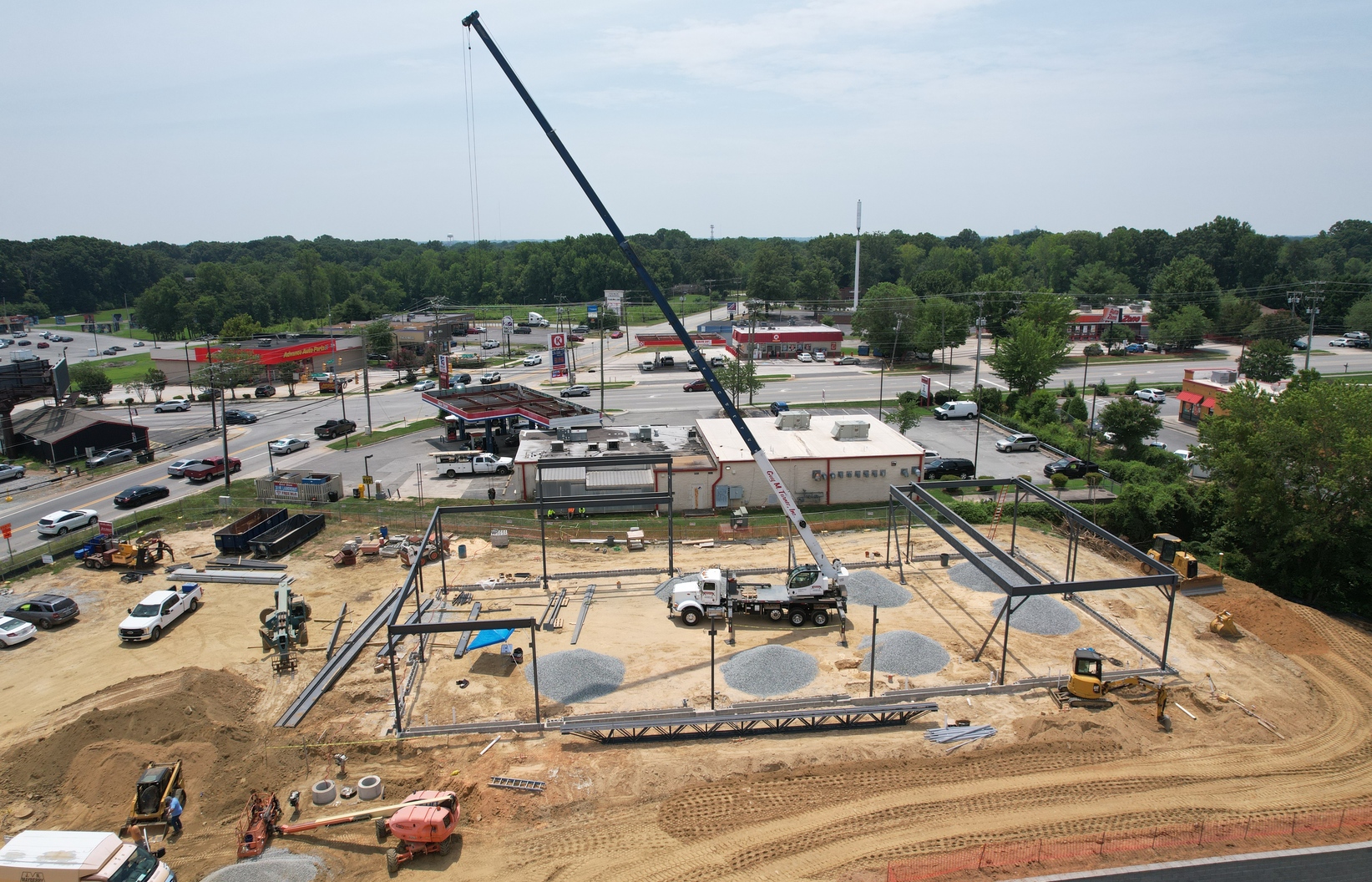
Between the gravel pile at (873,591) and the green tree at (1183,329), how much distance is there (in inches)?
2808

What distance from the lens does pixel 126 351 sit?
349ft

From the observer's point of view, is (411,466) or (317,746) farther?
(411,466)

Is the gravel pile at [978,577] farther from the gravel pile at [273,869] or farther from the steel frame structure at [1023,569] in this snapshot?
the gravel pile at [273,869]

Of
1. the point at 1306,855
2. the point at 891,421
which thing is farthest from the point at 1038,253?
the point at 1306,855

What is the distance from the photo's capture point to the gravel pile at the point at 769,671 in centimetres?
2241

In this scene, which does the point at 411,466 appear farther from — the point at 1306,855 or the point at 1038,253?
the point at 1038,253

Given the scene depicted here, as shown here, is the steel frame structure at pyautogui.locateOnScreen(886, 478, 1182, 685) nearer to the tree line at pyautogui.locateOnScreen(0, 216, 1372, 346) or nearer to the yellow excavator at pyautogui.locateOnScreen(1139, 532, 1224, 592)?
the yellow excavator at pyautogui.locateOnScreen(1139, 532, 1224, 592)

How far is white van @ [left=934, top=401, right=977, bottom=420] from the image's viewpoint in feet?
182

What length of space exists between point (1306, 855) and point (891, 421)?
123ft

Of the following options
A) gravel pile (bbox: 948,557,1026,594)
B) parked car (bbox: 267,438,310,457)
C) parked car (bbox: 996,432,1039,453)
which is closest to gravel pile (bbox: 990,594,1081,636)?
gravel pile (bbox: 948,557,1026,594)

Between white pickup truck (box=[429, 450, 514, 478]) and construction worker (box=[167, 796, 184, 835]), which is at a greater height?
white pickup truck (box=[429, 450, 514, 478])

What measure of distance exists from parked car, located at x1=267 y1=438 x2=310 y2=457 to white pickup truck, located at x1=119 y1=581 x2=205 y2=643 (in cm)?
2295

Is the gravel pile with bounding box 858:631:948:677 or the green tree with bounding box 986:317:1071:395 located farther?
the green tree with bounding box 986:317:1071:395

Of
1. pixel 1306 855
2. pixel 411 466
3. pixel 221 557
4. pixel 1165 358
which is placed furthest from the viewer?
pixel 1165 358
